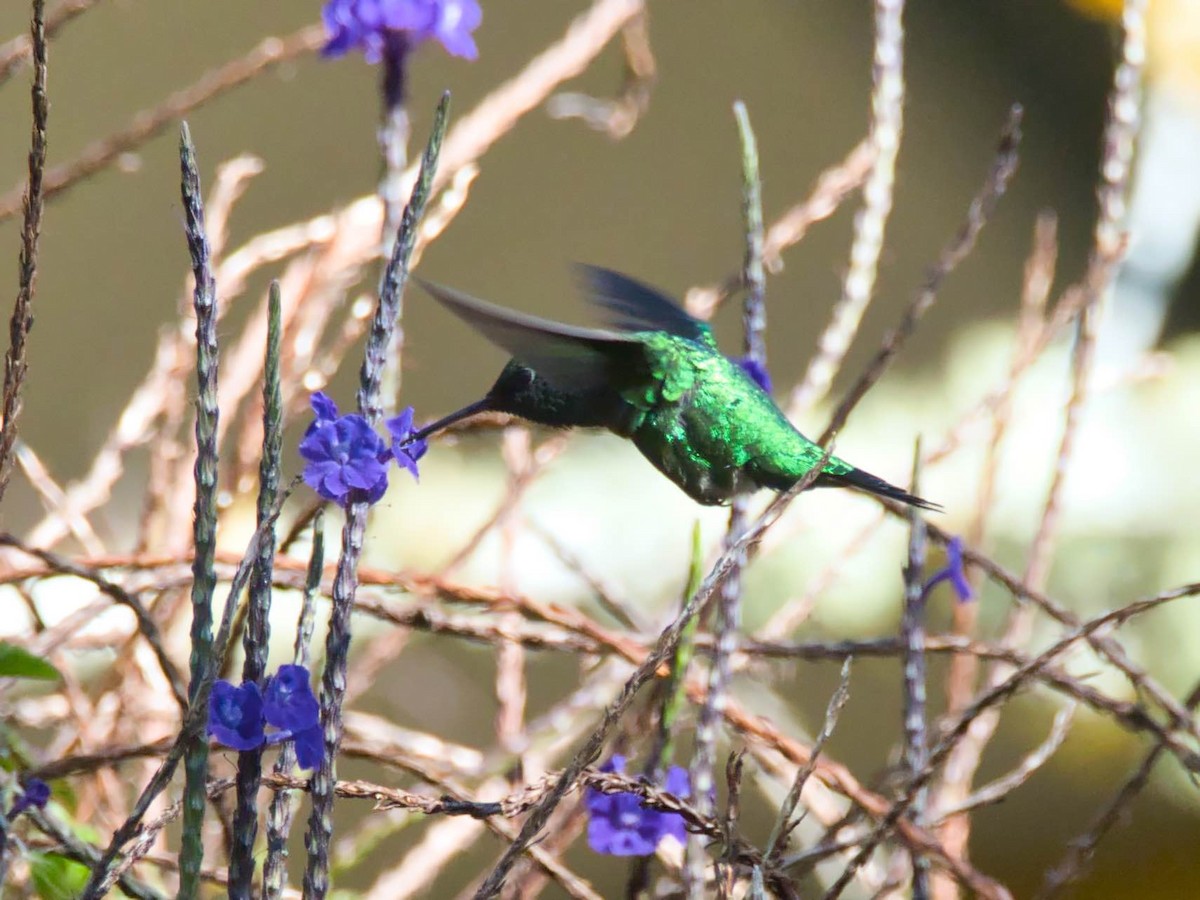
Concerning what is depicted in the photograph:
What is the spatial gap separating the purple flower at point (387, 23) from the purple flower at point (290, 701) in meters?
0.77

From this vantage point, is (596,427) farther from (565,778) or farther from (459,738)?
(459,738)

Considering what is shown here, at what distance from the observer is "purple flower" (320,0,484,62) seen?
1.36 m

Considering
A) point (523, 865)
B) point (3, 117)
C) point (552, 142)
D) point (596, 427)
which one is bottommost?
point (523, 865)

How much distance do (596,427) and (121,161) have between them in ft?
2.33

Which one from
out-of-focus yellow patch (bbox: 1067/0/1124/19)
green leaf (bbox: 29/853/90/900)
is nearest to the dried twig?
green leaf (bbox: 29/853/90/900)

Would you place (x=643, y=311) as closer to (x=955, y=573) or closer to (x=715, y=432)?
(x=715, y=432)

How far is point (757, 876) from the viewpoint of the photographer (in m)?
0.85

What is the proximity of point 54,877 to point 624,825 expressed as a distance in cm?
48

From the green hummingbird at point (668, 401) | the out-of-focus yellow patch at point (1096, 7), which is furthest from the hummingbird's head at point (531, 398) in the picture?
the out-of-focus yellow patch at point (1096, 7)

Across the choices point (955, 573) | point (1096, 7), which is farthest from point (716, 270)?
point (955, 573)

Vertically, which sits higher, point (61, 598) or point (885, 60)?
point (61, 598)

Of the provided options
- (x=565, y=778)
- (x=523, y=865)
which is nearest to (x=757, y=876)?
(x=565, y=778)

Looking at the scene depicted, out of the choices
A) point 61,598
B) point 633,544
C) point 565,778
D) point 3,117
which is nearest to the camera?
point 565,778

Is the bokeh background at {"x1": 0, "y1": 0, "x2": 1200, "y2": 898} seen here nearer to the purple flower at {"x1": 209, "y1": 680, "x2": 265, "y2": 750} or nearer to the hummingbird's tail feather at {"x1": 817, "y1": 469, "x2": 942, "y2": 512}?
the hummingbird's tail feather at {"x1": 817, "y1": 469, "x2": 942, "y2": 512}
